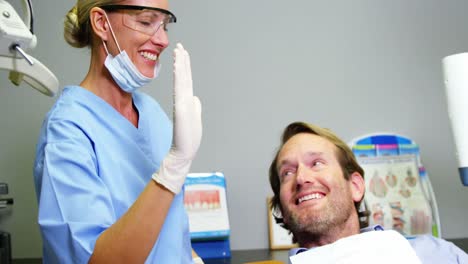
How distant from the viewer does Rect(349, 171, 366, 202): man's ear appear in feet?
4.57

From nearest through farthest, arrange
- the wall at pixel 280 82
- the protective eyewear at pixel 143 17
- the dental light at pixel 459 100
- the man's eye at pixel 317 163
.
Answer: the protective eyewear at pixel 143 17 → the dental light at pixel 459 100 → the man's eye at pixel 317 163 → the wall at pixel 280 82

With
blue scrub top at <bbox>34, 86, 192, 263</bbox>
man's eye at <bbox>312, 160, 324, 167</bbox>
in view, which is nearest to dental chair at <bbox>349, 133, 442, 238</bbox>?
man's eye at <bbox>312, 160, 324, 167</bbox>

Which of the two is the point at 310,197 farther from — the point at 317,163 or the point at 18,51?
the point at 18,51

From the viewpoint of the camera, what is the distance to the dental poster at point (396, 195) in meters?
1.92

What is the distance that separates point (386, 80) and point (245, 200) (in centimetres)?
84

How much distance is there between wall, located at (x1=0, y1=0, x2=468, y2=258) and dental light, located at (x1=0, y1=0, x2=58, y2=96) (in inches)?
41.3

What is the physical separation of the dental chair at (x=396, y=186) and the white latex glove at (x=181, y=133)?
3.87ft

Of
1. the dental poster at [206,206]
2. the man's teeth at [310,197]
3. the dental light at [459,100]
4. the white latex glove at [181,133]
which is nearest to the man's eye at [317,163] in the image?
the man's teeth at [310,197]

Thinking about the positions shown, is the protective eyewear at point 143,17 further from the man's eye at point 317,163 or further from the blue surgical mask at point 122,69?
the man's eye at point 317,163

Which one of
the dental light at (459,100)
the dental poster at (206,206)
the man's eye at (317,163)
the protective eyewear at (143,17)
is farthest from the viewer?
the dental poster at (206,206)

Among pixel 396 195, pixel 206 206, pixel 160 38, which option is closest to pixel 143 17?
pixel 160 38

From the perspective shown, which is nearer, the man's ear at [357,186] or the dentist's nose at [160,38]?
the dentist's nose at [160,38]

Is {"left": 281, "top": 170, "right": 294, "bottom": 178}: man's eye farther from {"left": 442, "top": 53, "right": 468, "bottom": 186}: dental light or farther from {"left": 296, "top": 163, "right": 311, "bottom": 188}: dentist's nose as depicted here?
{"left": 442, "top": 53, "right": 468, "bottom": 186}: dental light

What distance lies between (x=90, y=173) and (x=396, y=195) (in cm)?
146
